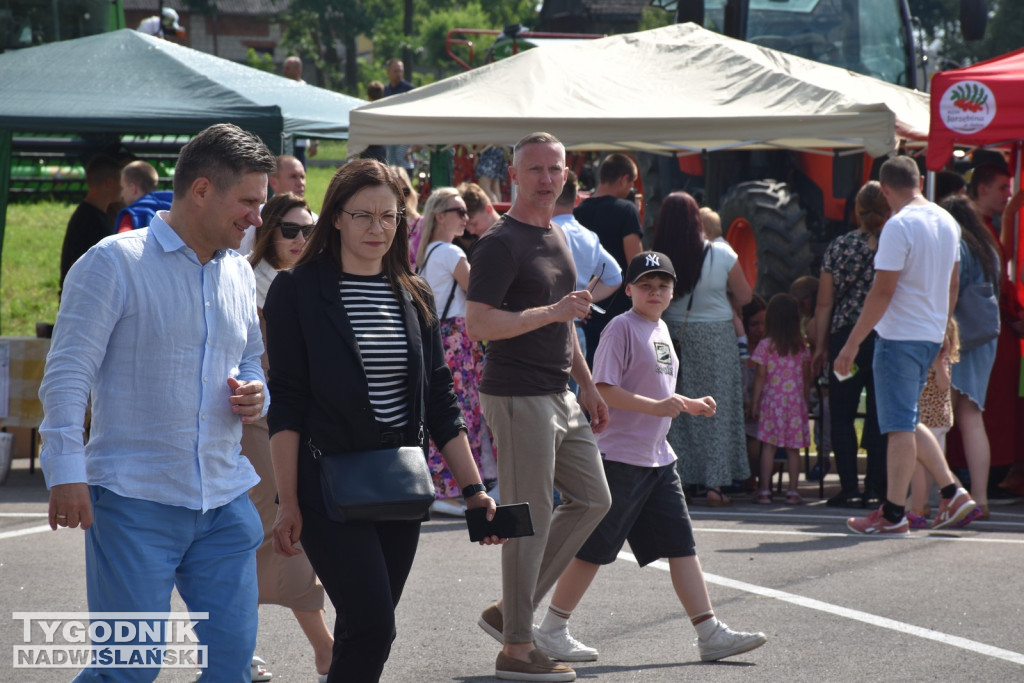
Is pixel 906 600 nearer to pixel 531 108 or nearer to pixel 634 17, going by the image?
pixel 531 108

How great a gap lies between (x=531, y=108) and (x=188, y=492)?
678 centimetres

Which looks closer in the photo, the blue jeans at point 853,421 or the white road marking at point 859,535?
the white road marking at point 859,535

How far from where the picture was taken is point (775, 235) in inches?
432

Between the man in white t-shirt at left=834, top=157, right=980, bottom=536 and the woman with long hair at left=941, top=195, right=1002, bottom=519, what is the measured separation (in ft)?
3.07

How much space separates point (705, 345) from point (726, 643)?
13.1 ft

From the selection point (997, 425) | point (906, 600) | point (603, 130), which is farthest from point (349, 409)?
point (997, 425)

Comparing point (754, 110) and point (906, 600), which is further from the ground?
point (754, 110)

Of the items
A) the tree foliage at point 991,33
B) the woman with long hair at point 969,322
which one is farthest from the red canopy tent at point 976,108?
the tree foliage at point 991,33

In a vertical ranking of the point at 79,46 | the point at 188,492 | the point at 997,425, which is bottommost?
the point at 997,425

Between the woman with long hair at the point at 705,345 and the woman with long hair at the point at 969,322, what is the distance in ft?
4.56

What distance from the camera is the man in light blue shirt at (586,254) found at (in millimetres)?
8305

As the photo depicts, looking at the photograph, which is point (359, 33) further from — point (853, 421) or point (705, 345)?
point (853, 421)

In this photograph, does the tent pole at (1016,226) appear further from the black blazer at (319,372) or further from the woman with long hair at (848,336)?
the black blazer at (319,372)

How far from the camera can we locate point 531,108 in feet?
32.4
